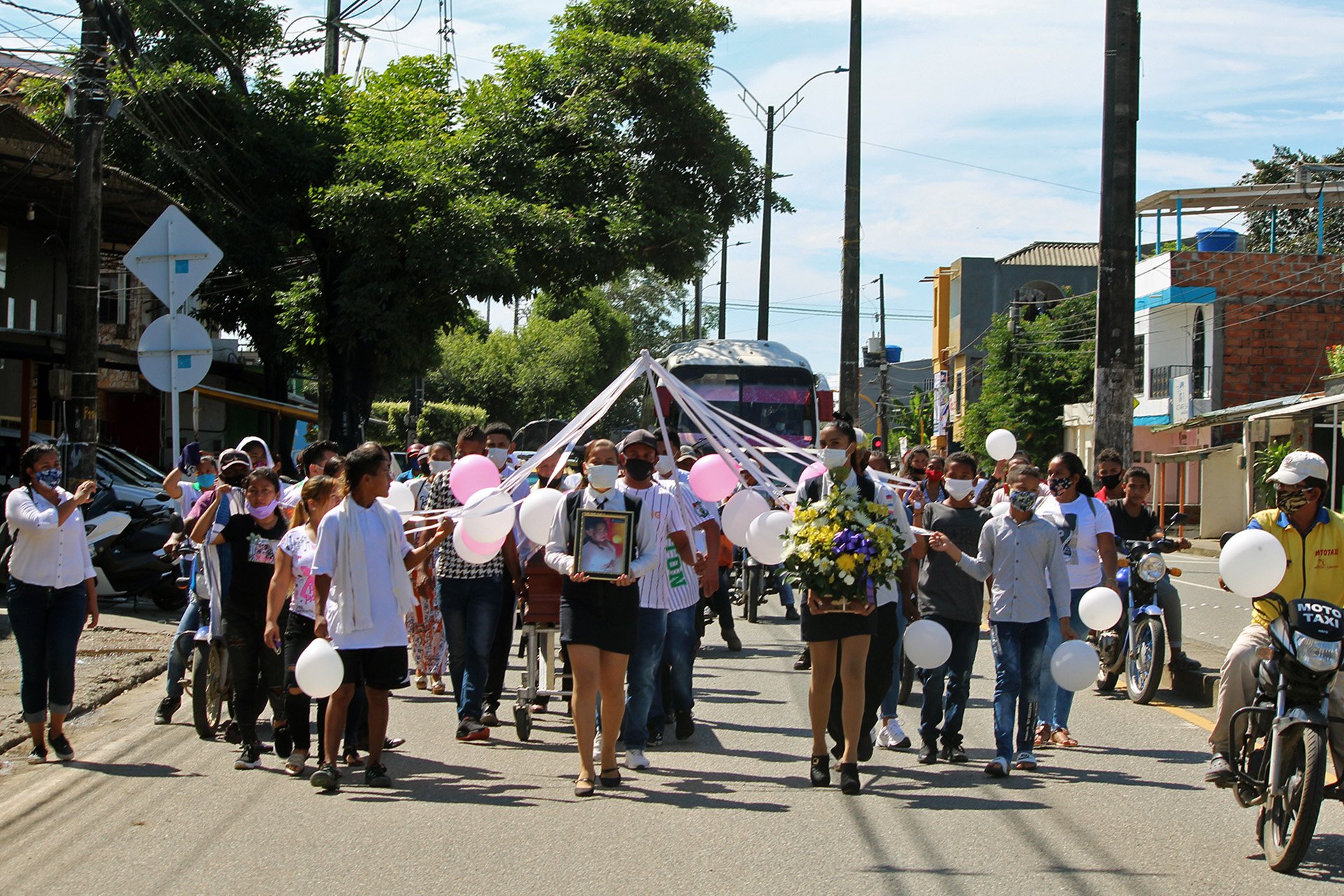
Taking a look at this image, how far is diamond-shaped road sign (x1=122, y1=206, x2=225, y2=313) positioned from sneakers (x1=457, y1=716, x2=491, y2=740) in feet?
13.1

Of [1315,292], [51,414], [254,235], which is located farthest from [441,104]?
[1315,292]

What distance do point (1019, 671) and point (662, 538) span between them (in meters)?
2.28

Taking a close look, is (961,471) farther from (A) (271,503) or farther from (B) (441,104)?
(B) (441,104)

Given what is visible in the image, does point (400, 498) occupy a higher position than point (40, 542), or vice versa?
point (400, 498)

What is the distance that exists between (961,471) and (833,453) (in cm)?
120

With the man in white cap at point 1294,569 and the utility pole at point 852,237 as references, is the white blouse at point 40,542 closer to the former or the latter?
the man in white cap at point 1294,569

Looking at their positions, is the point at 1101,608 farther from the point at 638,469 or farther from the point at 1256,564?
the point at 638,469

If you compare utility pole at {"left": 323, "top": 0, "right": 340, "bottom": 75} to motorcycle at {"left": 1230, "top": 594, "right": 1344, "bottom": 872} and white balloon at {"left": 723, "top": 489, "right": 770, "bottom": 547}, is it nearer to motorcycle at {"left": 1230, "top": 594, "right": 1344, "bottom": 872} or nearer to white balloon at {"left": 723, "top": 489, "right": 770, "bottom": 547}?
white balloon at {"left": 723, "top": 489, "right": 770, "bottom": 547}

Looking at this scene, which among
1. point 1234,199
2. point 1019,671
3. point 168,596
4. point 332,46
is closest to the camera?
point 1019,671

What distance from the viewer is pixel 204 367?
1045cm

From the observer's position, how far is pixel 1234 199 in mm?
36719

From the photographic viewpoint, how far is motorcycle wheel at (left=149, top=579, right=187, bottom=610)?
15.8m

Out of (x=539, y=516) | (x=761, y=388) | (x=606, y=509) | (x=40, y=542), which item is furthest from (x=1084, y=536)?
(x=761, y=388)

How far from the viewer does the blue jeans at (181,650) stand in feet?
30.0
